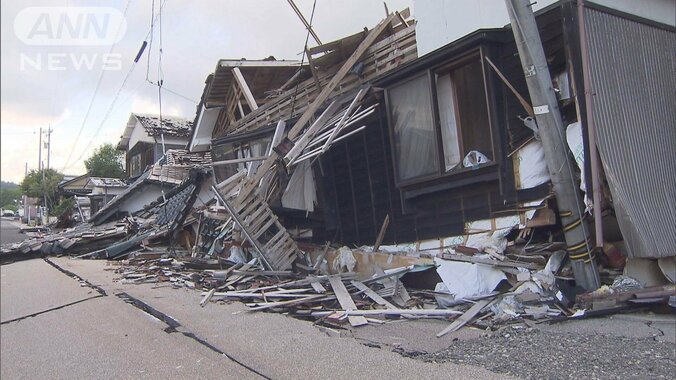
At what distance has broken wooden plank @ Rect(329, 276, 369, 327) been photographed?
601 centimetres

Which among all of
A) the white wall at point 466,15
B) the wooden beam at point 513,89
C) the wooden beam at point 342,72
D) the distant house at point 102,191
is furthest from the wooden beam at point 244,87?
the distant house at point 102,191

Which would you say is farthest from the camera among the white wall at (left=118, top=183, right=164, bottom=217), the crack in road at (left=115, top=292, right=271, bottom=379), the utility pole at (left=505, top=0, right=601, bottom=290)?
the white wall at (left=118, top=183, right=164, bottom=217)

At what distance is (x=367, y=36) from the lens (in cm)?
958

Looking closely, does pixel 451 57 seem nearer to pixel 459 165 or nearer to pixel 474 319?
pixel 459 165

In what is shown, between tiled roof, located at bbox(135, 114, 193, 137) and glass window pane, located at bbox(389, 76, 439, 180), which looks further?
tiled roof, located at bbox(135, 114, 193, 137)

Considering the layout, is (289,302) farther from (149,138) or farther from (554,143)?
(149,138)

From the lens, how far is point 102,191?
34.3 meters

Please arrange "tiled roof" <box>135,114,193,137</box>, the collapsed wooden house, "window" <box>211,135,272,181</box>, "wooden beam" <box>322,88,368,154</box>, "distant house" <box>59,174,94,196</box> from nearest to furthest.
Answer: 1. the collapsed wooden house
2. "wooden beam" <box>322,88,368,154</box>
3. "window" <box>211,135,272,181</box>
4. "tiled roof" <box>135,114,193,137</box>
5. "distant house" <box>59,174,94,196</box>

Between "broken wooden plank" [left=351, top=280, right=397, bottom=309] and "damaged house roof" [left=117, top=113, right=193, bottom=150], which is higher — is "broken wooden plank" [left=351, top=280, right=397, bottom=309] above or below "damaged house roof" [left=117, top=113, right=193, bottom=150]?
below

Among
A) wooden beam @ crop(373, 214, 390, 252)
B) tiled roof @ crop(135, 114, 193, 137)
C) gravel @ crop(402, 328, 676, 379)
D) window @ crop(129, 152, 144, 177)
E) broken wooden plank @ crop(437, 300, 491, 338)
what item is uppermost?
tiled roof @ crop(135, 114, 193, 137)

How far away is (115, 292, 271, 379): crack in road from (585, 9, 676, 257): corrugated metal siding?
4602 mm

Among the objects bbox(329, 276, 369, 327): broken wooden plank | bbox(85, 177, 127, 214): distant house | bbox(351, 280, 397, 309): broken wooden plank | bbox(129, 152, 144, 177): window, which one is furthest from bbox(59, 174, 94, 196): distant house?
bbox(351, 280, 397, 309): broken wooden plank

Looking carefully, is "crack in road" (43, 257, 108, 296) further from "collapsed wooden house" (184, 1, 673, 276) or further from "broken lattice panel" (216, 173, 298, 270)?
"collapsed wooden house" (184, 1, 673, 276)

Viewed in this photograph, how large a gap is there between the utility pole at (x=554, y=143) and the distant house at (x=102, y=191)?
107 feet
